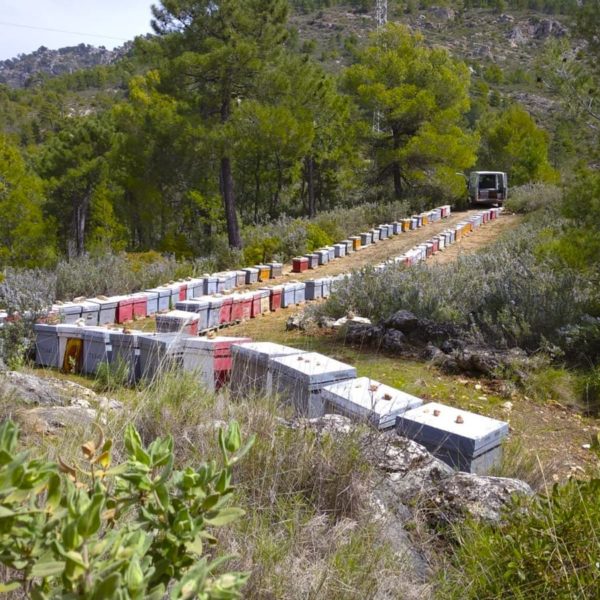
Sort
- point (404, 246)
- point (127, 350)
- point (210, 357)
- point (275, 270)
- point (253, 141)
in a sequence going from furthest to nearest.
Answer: point (404, 246), point (253, 141), point (275, 270), point (127, 350), point (210, 357)

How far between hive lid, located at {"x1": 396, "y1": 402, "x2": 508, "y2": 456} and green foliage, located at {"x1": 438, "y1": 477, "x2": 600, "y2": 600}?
4.00 ft

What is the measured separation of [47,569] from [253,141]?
1768cm

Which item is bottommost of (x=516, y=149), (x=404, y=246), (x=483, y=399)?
(x=483, y=399)

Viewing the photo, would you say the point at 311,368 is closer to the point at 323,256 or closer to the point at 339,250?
the point at 323,256

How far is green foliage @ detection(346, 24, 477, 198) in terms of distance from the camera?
87.2 ft

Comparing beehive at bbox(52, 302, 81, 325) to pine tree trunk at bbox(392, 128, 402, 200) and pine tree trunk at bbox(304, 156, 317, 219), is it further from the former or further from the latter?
pine tree trunk at bbox(392, 128, 402, 200)

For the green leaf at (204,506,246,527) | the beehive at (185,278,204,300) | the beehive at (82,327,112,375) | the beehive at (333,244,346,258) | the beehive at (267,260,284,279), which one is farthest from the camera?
the beehive at (333,244,346,258)

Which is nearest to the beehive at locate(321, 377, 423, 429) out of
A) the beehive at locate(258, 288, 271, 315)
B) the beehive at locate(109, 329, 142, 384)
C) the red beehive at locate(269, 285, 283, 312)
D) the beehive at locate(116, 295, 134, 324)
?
the beehive at locate(109, 329, 142, 384)

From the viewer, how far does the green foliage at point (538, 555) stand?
241 centimetres

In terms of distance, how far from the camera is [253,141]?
18250mm

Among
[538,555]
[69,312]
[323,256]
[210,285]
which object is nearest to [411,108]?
[323,256]

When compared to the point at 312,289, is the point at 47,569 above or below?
above

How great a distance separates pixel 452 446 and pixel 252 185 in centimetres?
2977

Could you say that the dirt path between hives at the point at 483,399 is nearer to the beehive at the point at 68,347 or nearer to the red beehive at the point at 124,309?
the red beehive at the point at 124,309
